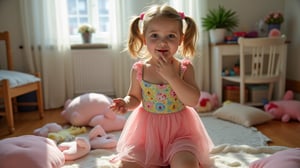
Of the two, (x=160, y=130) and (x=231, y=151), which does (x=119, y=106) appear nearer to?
(x=160, y=130)

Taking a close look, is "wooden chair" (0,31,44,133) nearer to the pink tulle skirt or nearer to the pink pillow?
the pink tulle skirt

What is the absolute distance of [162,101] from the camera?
1192 mm

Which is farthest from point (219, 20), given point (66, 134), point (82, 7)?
point (66, 134)

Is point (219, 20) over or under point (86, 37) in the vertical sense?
over

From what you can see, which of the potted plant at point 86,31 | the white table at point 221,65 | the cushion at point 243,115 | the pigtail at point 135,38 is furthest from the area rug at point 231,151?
the potted plant at point 86,31

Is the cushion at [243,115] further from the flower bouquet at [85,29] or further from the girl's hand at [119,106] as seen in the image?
the flower bouquet at [85,29]

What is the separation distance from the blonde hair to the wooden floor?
858 mm

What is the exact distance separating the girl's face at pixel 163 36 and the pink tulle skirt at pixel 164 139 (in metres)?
0.28

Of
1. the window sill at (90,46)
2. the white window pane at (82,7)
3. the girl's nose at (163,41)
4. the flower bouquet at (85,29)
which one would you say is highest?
the white window pane at (82,7)

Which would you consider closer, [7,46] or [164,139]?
[164,139]

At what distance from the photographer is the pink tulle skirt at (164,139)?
112 centimetres

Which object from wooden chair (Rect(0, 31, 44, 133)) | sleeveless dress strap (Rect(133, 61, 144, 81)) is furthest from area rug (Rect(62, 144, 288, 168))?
wooden chair (Rect(0, 31, 44, 133))

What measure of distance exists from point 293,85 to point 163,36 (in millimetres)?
2125

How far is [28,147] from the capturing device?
1199 mm
